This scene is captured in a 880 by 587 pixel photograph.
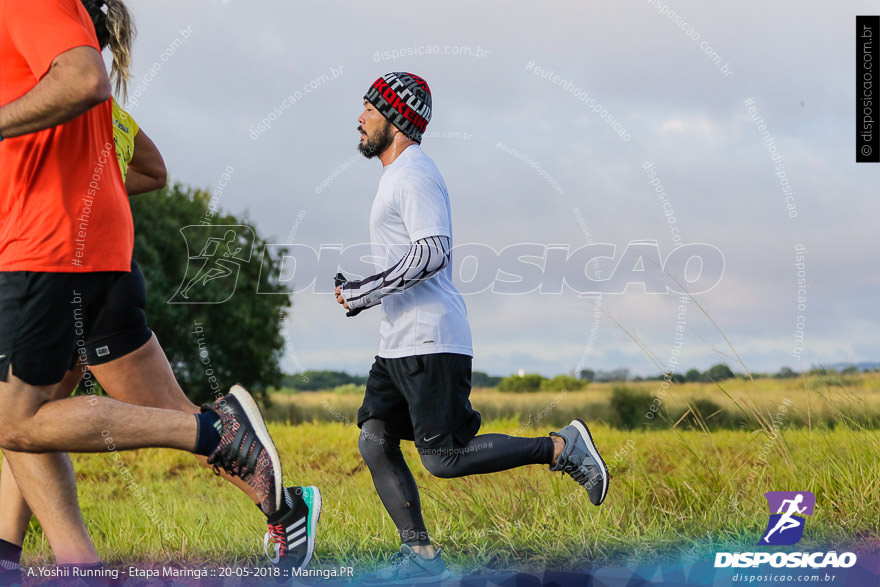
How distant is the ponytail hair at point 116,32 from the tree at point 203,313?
7.34 meters

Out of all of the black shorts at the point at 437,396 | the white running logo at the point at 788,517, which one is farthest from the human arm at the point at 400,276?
the white running logo at the point at 788,517

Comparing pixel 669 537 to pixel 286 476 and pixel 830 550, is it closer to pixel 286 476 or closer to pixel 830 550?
pixel 830 550

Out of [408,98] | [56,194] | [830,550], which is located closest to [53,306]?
[56,194]

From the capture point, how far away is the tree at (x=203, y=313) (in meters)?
11.4

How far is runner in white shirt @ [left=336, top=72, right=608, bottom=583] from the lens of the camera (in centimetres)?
351

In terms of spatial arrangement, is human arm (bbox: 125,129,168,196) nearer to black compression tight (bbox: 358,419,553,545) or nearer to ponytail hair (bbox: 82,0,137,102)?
ponytail hair (bbox: 82,0,137,102)

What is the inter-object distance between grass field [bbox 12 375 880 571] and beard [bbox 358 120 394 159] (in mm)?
1979

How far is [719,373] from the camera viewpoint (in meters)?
4.99

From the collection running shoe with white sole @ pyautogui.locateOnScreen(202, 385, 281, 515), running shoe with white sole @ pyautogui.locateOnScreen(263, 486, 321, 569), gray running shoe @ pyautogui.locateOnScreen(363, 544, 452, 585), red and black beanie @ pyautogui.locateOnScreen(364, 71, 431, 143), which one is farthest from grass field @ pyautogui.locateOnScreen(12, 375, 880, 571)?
red and black beanie @ pyautogui.locateOnScreen(364, 71, 431, 143)

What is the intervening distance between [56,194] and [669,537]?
3309mm

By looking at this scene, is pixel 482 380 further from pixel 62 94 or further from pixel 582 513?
pixel 62 94

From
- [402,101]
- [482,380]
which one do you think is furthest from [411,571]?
[482,380]

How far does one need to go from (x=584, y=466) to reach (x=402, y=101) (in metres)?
1.98

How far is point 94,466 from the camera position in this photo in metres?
6.75
